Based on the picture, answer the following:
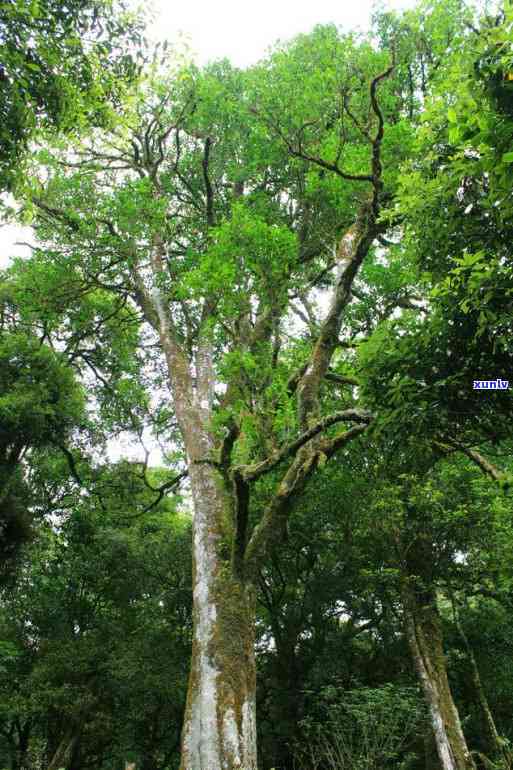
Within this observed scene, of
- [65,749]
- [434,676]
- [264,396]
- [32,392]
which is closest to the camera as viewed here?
[264,396]

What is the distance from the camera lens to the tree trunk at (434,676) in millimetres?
7168

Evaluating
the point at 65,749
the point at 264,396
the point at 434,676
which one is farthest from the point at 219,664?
the point at 65,749

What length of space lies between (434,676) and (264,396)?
576 centimetres

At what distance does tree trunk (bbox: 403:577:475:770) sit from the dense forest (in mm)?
51

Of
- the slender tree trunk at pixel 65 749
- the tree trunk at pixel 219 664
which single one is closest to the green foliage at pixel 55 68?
the tree trunk at pixel 219 664

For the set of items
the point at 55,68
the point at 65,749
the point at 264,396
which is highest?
the point at 55,68

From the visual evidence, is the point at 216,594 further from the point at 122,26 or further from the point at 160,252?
the point at 160,252

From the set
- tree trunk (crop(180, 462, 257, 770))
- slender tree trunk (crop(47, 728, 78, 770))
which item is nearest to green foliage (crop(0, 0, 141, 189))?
tree trunk (crop(180, 462, 257, 770))

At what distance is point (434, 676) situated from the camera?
8109mm

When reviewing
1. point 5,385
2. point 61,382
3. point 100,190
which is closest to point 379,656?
point 61,382

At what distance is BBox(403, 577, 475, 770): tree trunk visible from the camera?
717cm

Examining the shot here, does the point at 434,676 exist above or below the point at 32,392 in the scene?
below

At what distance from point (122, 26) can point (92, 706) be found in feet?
42.0

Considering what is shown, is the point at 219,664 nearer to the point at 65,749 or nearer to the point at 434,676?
the point at 434,676
